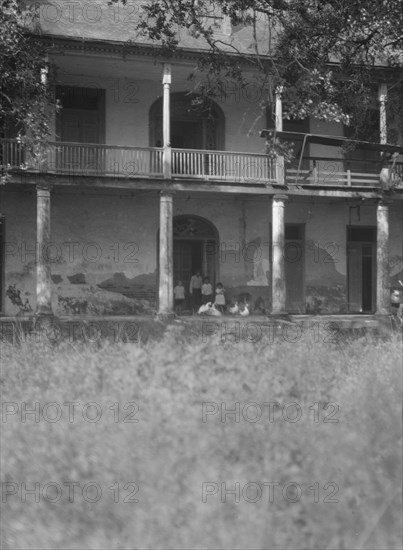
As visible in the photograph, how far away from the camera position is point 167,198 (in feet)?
54.9

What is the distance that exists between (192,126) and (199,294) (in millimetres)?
4606

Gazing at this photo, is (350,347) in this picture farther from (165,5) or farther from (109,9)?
(109,9)

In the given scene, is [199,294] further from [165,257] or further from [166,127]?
[166,127]

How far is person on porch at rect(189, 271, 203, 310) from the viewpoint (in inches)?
741

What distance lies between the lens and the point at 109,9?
18188mm

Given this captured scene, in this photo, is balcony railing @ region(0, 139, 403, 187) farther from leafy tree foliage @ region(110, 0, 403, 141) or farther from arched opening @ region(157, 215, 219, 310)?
leafy tree foliage @ region(110, 0, 403, 141)

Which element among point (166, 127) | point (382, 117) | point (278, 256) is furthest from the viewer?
point (278, 256)

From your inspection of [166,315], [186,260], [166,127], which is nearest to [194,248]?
[186,260]

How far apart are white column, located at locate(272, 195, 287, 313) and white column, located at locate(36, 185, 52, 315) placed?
18.1 feet

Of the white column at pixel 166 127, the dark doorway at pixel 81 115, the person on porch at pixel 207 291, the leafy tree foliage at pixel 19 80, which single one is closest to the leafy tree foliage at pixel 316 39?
the leafy tree foliage at pixel 19 80

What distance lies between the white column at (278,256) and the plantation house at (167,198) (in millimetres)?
35

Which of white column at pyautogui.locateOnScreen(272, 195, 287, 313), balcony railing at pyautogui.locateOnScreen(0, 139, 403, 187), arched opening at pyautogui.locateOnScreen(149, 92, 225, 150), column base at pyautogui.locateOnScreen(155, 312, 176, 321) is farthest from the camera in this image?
arched opening at pyautogui.locateOnScreen(149, 92, 225, 150)

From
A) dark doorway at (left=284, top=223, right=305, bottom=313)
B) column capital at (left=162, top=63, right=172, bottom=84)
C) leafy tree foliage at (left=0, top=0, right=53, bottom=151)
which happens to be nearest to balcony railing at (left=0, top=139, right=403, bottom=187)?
column capital at (left=162, top=63, right=172, bottom=84)

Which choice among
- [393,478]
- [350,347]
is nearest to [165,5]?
[350,347]
